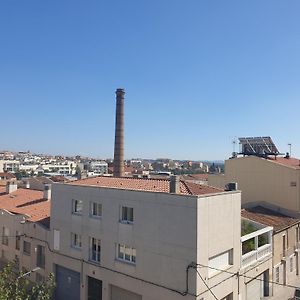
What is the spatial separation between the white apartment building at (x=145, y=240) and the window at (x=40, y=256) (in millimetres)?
1863

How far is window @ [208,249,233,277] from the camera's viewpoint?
68.3ft

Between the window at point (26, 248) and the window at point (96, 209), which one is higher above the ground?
the window at point (96, 209)

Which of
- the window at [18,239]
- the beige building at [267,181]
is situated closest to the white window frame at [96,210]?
the window at [18,239]

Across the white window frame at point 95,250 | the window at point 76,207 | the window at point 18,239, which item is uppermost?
the window at point 76,207

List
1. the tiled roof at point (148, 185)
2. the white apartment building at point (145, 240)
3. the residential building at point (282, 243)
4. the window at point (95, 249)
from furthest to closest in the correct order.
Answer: the residential building at point (282, 243) < the window at point (95, 249) < the tiled roof at point (148, 185) < the white apartment building at point (145, 240)

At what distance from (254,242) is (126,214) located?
1026 cm

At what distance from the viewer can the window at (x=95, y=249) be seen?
985 inches

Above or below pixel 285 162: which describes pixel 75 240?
below

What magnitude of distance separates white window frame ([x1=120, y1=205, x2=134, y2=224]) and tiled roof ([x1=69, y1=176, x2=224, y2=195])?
1377 millimetres

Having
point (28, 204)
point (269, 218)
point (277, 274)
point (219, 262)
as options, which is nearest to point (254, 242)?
point (219, 262)

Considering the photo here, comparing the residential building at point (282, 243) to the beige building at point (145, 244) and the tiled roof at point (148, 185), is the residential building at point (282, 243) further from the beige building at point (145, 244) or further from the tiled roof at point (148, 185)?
the tiled roof at point (148, 185)

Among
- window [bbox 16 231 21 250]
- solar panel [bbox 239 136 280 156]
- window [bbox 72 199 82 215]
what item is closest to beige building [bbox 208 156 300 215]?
solar panel [bbox 239 136 280 156]

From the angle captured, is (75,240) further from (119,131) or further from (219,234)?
(119,131)

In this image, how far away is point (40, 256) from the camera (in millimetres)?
29578
